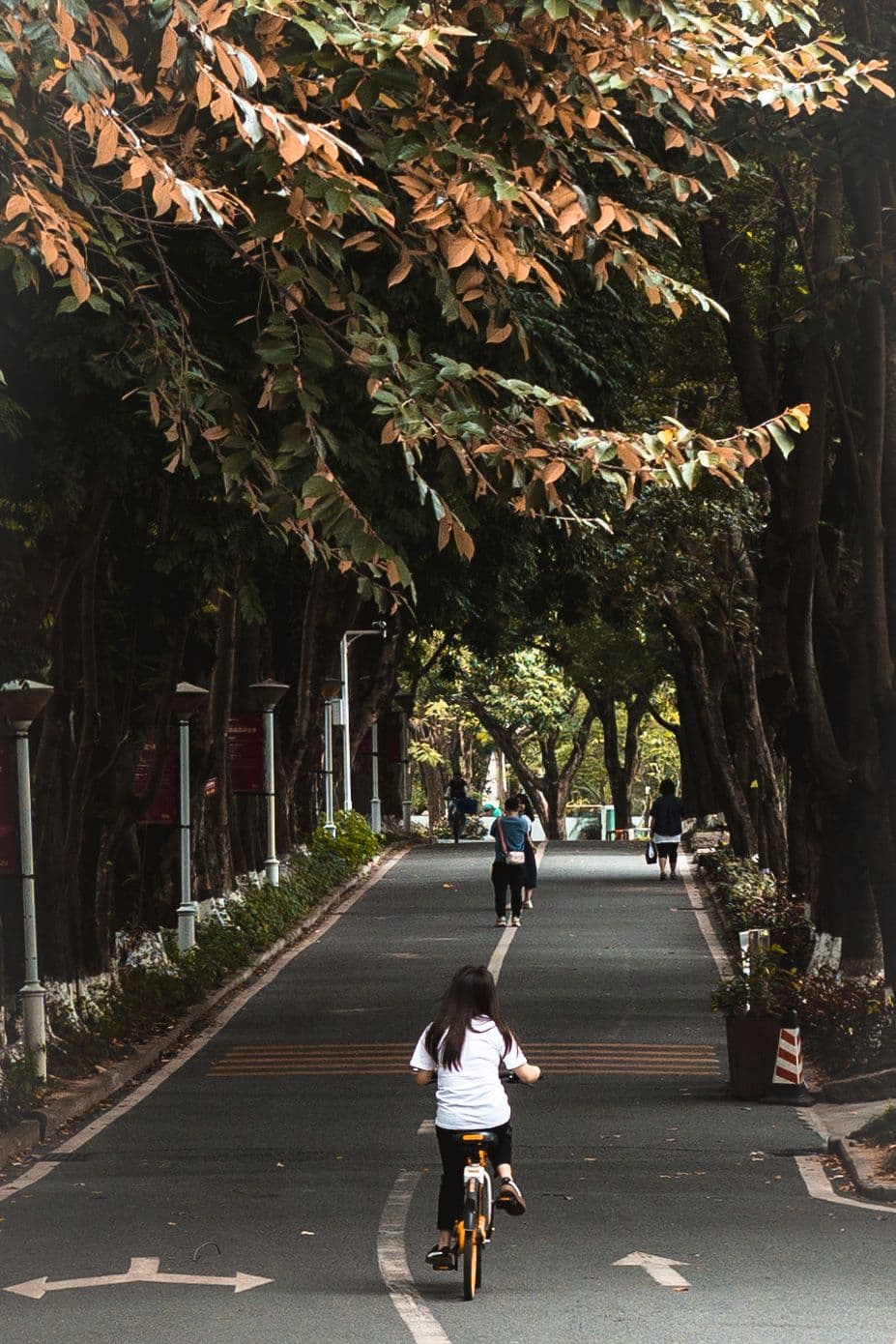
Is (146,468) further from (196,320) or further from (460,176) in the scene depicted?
(460,176)

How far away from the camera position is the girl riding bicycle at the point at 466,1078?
9.33 metres

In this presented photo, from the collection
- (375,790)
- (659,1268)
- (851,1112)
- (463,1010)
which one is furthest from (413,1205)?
(375,790)

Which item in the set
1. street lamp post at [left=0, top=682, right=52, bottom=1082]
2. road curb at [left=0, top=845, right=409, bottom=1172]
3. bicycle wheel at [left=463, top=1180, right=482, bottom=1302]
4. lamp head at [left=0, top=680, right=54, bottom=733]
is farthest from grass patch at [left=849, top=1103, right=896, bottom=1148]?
lamp head at [left=0, top=680, right=54, bottom=733]

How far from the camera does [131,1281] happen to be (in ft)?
31.4

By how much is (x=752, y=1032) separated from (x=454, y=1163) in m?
7.44

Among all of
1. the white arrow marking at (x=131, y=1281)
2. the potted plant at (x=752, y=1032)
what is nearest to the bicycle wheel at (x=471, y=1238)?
the white arrow marking at (x=131, y=1281)

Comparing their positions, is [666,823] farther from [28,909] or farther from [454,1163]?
[454,1163]

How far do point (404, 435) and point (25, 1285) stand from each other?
429 centimetres

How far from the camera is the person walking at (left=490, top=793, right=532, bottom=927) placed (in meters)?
29.7

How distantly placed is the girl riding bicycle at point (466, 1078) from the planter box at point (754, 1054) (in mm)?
7018

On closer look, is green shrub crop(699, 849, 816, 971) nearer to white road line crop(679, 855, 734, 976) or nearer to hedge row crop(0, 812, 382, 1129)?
white road line crop(679, 855, 734, 976)

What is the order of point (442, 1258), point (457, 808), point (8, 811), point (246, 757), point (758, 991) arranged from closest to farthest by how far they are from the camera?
point (442, 1258) < point (758, 991) < point (8, 811) < point (246, 757) < point (457, 808)

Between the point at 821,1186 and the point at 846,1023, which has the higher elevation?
the point at 846,1023

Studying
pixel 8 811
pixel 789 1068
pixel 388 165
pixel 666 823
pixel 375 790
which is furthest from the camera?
pixel 375 790
